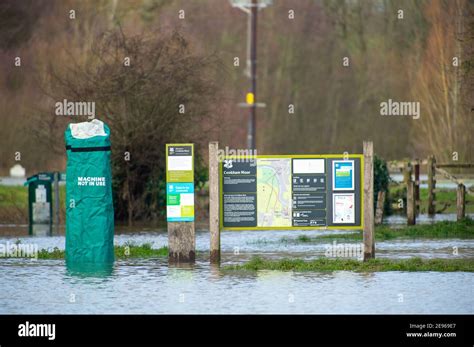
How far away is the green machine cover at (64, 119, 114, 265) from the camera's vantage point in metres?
20.1

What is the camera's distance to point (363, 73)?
64375 mm

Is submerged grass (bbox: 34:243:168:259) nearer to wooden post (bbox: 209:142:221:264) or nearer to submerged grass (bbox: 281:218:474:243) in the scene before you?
wooden post (bbox: 209:142:221:264)

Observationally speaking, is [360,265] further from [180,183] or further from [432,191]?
[432,191]

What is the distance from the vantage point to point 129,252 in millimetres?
22484

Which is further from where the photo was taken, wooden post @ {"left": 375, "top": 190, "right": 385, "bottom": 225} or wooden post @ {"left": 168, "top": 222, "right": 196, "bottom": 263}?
wooden post @ {"left": 375, "top": 190, "right": 385, "bottom": 225}

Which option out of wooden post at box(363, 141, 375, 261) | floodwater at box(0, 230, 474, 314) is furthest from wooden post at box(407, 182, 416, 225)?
wooden post at box(363, 141, 375, 261)

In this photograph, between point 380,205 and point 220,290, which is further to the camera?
point 380,205

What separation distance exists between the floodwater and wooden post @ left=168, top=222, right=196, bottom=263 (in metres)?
0.25

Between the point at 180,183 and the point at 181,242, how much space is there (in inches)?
39.9

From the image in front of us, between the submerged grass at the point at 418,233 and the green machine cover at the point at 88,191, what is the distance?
6.78 metres

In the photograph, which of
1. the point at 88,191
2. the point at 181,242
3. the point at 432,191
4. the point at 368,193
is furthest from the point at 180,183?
the point at 432,191

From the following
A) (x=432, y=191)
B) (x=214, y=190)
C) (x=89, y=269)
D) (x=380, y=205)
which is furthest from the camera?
(x=432, y=191)
